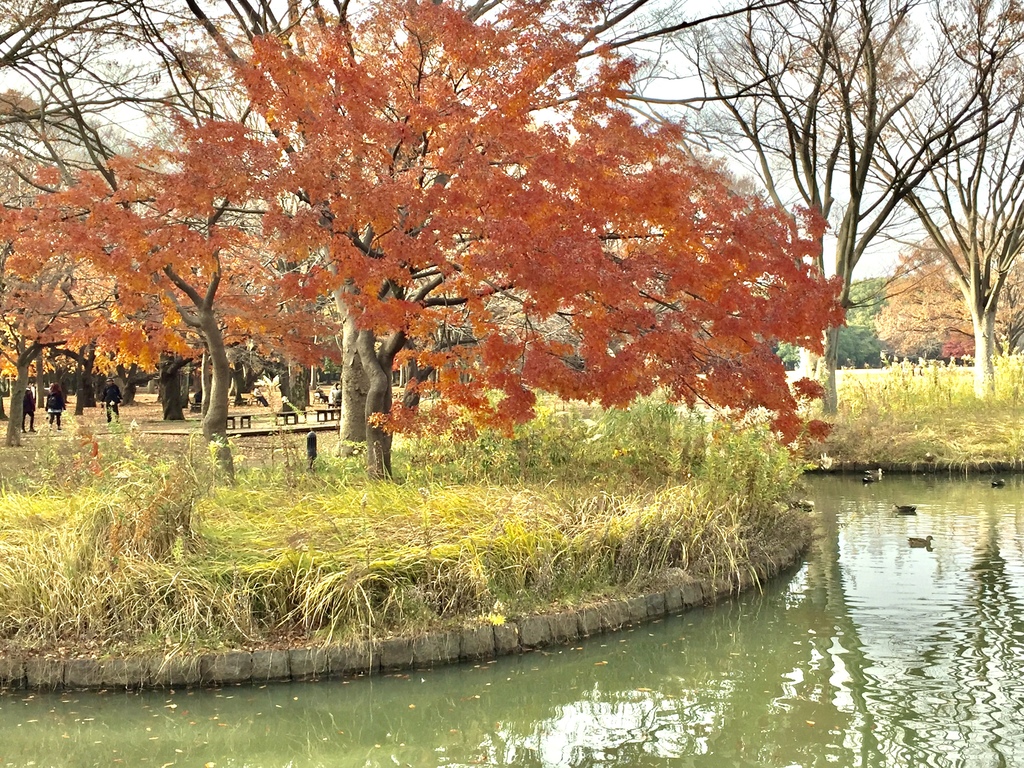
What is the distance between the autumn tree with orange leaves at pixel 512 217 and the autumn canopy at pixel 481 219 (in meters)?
0.02

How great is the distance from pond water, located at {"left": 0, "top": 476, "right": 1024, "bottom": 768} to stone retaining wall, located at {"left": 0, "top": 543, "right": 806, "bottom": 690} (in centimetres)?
10

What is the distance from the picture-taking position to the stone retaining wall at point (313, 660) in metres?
5.94

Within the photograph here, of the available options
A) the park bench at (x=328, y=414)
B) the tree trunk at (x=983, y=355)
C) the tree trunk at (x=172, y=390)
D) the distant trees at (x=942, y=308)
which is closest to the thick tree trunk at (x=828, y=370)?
the tree trunk at (x=983, y=355)

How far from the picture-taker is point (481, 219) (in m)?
8.32

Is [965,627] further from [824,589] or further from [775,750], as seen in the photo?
[775,750]

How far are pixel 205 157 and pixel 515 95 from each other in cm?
288

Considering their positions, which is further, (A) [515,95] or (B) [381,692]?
(A) [515,95]

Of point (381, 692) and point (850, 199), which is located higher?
point (850, 199)

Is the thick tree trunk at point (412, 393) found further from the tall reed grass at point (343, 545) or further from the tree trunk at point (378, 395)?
the tall reed grass at point (343, 545)

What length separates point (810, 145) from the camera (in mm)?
17406

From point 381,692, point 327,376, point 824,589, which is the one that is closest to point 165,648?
point 381,692

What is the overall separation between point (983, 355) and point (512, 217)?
1642 cm

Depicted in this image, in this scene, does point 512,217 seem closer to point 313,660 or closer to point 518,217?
point 518,217

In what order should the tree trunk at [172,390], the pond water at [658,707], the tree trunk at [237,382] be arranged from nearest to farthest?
the pond water at [658,707], the tree trunk at [172,390], the tree trunk at [237,382]
